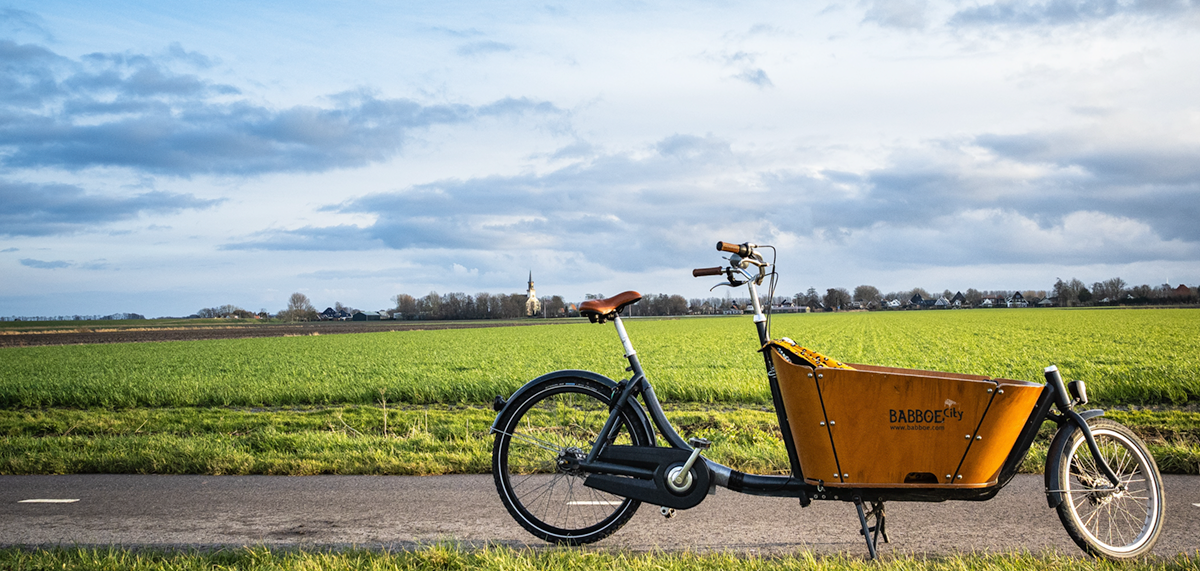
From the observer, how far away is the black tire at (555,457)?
178 inches

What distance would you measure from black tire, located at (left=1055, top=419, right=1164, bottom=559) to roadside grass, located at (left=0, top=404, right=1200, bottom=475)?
209 cm

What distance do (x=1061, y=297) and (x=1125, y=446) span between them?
172 m

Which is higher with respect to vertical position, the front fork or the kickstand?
the front fork

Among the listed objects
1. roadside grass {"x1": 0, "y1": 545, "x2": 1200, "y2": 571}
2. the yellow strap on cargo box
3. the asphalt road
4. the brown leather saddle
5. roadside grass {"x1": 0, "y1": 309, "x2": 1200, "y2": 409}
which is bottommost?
roadside grass {"x1": 0, "y1": 309, "x2": 1200, "y2": 409}

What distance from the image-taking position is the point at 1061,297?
14888 cm

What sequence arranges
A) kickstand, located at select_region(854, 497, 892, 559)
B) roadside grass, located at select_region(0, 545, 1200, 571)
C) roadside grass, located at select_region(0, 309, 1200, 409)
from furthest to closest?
roadside grass, located at select_region(0, 309, 1200, 409) < kickstand, located at select_region(854, 497, 892, 559) < roadside grass, located at select_region(0, 545, 1200, 571)

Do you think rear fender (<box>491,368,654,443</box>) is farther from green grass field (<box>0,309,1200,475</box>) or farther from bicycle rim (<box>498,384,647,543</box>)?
green grass field (<box>0,309,1200,475</box>)

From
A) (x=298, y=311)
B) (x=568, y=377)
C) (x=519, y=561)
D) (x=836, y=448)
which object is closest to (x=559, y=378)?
(x=568, y=377)

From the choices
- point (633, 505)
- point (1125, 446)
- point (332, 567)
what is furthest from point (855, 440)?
point (332, 567)

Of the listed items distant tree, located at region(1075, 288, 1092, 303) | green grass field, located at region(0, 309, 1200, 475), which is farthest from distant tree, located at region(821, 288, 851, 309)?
green grass field, located at region(0, 309, 1200, 475)

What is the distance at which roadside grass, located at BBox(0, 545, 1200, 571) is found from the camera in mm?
3752

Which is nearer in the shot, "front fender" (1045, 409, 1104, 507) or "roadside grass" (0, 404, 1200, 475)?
"front fender" (1045, 409, 1104, 507)

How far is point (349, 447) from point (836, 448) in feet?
18.1

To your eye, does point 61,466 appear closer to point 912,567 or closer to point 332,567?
point 332,567
